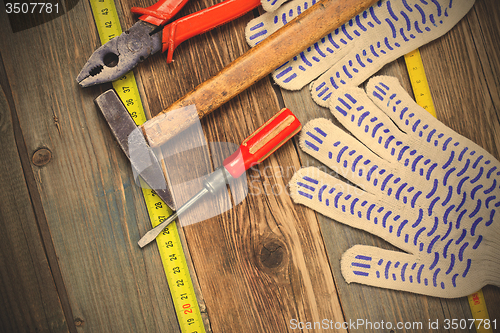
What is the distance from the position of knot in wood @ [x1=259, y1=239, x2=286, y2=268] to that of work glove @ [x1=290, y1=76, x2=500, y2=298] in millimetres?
193

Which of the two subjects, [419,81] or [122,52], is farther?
[419,81]

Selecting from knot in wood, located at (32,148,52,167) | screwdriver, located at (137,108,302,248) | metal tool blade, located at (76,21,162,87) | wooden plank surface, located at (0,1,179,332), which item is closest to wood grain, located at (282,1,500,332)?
screwdriver, located at (137,108,302,248)

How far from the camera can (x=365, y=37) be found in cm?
112

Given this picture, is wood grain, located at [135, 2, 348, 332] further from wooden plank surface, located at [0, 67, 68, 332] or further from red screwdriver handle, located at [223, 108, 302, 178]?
wooden plank surface, located at [0, 67, 68, 332]

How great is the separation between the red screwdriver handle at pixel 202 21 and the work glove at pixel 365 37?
2.9 inches

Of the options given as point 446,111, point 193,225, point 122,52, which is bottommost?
point 193,225

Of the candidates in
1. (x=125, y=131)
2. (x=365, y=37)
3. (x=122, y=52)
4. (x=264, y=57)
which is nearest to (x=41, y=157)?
(x=125, y=131)

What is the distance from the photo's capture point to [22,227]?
3.60ft

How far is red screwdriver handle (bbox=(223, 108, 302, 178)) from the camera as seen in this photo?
3.37ft

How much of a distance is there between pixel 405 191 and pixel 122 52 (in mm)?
1146

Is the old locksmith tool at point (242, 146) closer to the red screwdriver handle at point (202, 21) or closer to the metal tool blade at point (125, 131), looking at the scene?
the metal tool blade at point (125, 131)

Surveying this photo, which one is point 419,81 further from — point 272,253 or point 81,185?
point 81,185

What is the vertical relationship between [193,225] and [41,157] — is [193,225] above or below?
below

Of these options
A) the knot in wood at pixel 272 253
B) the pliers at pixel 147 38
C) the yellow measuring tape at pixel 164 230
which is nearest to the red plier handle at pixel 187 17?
the pliers at pixel 147 38
